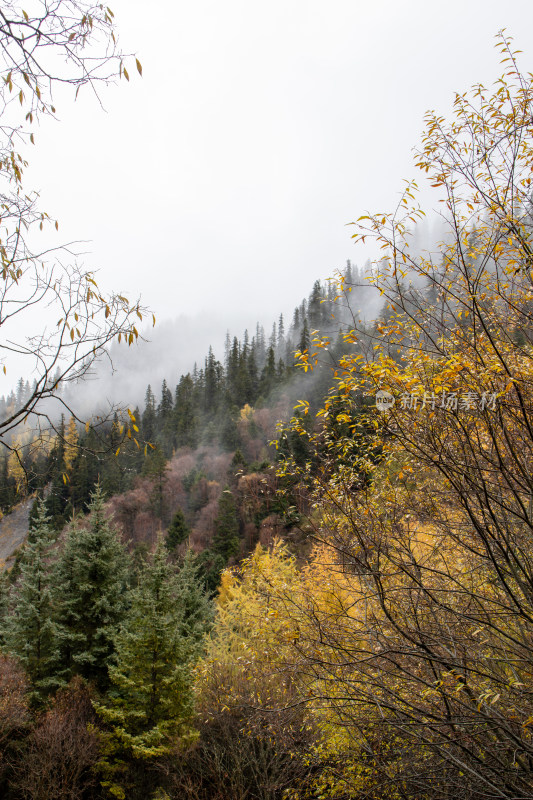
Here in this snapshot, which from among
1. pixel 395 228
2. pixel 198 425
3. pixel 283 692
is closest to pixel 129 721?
pixel 283 692

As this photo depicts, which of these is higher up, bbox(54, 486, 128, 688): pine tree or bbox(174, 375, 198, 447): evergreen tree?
bbox(174, 375, 198, 447): evergreen tree

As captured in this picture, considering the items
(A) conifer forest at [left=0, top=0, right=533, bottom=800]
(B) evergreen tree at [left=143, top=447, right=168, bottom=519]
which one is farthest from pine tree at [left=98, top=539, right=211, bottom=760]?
(B) evergreen tree at [left=143, top=447, right=168, bottom=519]

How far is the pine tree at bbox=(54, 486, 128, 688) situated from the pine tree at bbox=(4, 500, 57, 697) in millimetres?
364

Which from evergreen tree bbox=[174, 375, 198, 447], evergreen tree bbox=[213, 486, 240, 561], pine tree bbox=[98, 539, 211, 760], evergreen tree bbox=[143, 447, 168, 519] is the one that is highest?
evergreen tree bbox=[174, 375, 198, 447]

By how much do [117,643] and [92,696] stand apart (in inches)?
72.4

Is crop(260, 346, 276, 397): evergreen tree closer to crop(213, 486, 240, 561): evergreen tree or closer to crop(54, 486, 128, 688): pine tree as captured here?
crop(213, 486, 240, 561): evergreen tree

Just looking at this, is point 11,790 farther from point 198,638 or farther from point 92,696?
point 198,638

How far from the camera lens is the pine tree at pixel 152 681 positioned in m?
10.8

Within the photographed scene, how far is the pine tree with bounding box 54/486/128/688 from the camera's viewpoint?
47.0 feet

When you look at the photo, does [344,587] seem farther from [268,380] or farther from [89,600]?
A: [268,380]

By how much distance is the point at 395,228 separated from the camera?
3326 millimetres

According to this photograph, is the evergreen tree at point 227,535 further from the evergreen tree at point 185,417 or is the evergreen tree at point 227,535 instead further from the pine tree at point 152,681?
the evergreen tree at point 185,417

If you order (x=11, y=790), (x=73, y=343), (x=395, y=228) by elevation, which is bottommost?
(x=11, y=790)

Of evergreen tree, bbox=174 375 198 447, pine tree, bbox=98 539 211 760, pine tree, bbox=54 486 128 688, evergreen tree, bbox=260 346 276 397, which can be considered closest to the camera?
pine tree, bbox=98 539 211 760
